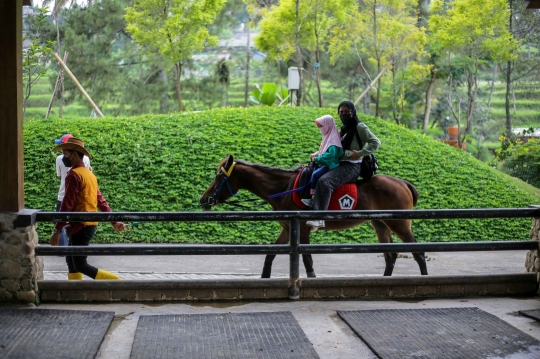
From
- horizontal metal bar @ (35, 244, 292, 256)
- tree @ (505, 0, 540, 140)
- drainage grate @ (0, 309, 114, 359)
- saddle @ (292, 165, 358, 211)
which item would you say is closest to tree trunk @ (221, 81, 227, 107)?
tree @ (505, 0, 540, 140)

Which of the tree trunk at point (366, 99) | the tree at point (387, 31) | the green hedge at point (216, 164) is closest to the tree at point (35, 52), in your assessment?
the green hedge at point (216, 164)

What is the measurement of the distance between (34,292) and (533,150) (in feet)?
52.9

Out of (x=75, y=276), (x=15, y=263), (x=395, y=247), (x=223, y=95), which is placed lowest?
(x=75, y=276)

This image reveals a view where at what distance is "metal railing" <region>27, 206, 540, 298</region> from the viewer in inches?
300

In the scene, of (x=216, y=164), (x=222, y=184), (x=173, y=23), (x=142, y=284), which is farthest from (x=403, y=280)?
(x=173, y=23)

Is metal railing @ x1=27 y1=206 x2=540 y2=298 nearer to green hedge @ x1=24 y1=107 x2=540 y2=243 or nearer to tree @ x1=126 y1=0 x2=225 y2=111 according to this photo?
green hedge @ x1=24 y1=107 x2=540 y2=243

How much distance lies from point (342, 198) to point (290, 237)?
1.57 metres

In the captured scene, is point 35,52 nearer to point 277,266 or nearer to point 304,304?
point 277,266

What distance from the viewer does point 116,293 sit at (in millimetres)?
7855

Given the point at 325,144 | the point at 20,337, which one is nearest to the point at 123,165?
the point at 325,144

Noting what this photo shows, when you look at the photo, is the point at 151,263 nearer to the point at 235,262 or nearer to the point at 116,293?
the point at 235,262

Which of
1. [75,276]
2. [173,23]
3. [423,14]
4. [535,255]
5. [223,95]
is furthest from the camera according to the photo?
[423,14]

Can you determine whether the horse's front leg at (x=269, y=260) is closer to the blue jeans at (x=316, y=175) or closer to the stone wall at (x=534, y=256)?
the blue jeans at (x=316, y=175)

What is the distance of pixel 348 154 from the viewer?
899cm
